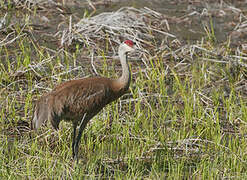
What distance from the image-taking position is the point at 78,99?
6.26 meters

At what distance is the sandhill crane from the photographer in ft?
20.1

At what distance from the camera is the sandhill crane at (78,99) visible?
241 inches

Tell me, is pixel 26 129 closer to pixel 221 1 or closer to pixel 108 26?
pixel 108 26

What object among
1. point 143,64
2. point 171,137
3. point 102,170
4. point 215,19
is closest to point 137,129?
point 171,137

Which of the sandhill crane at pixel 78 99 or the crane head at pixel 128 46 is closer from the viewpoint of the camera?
the sandhill crane at pixel 78 99

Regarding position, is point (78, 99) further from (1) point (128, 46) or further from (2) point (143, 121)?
(2) point (143, 121)

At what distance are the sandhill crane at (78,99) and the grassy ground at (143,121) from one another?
0.27 m

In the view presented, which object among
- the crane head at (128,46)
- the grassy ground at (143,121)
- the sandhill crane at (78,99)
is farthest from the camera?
the crane head at (128,46)

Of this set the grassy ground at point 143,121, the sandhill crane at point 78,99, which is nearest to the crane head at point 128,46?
the sandhill crane at point 78,99

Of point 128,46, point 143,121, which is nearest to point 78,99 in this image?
point 128,46

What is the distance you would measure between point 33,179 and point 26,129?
1.52 m

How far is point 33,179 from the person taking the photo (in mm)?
5543

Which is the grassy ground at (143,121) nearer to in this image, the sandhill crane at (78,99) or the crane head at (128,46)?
the sandhill crane at (78,99)

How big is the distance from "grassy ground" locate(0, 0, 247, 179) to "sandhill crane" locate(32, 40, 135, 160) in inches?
10.6
